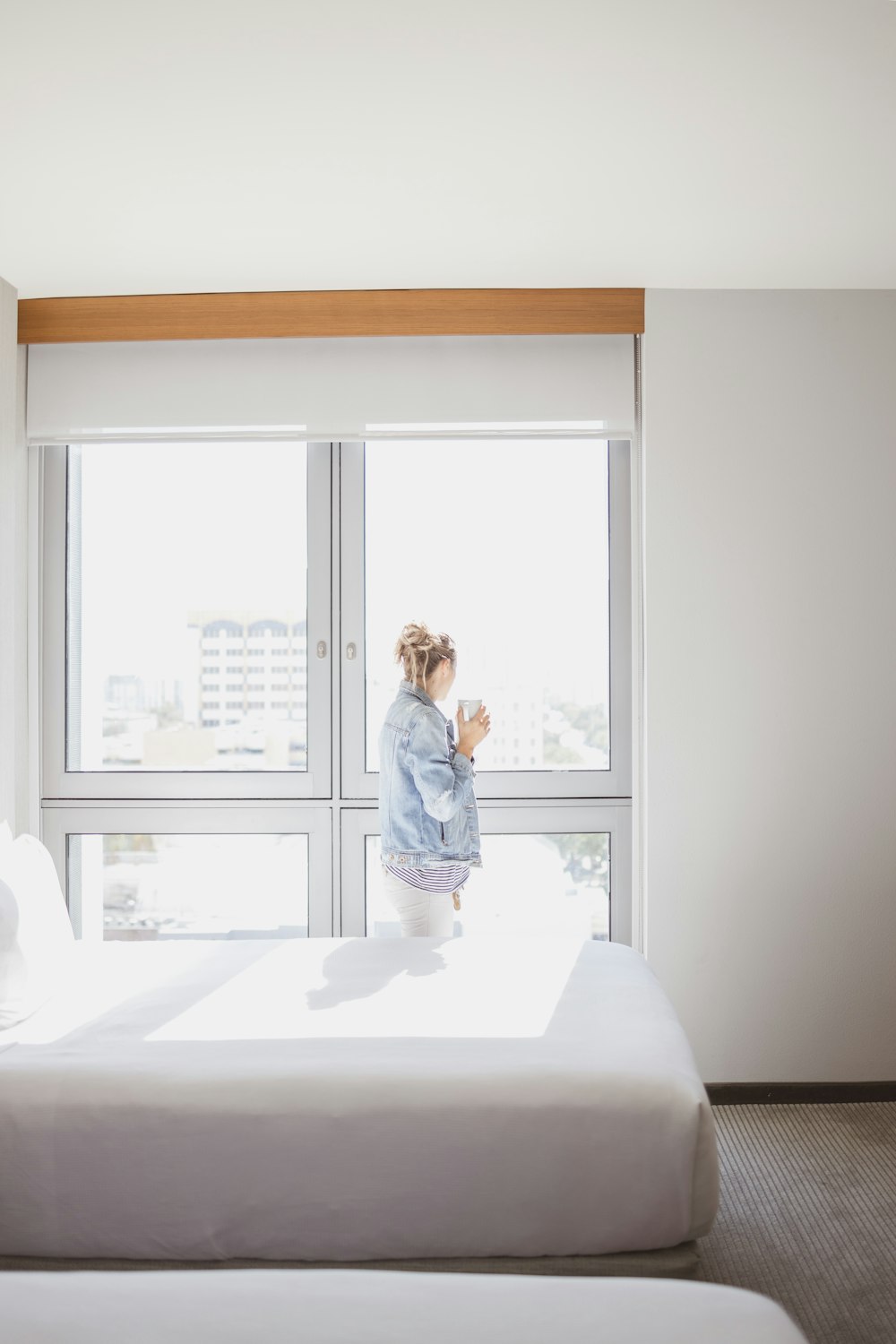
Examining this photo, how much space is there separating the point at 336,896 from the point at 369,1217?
1.84 m

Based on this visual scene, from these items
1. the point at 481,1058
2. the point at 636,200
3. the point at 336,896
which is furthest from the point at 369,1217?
the point at 636,200

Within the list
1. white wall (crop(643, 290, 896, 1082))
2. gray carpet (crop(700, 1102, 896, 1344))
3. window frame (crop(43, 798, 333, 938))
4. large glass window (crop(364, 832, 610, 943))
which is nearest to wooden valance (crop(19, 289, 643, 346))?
white wall (crop(643, 290, 896, 1082))

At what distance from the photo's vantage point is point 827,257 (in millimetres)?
3143

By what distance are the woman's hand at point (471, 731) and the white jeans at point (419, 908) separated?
0.45 metres

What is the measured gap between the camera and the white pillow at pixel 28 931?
2.30m

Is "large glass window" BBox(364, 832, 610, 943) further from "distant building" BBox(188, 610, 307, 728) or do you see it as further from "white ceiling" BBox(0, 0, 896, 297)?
"white ceiling" BBox(0, 0, 896, 297)

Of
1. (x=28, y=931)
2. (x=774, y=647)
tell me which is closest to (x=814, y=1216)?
(x=774, y=647)

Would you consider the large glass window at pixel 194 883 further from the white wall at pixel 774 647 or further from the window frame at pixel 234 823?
the white wall at pixel 774 647

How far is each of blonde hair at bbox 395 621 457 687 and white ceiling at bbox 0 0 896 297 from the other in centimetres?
118

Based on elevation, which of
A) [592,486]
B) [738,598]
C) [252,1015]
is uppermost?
[592,486]

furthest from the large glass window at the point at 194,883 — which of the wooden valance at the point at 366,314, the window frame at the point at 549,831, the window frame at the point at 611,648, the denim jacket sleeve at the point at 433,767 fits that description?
the wooden valance at the point at 366,314

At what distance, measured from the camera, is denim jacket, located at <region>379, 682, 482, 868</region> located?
2.99 meters

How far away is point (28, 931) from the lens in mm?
2424

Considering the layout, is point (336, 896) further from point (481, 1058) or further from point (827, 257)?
point (827, 257)
